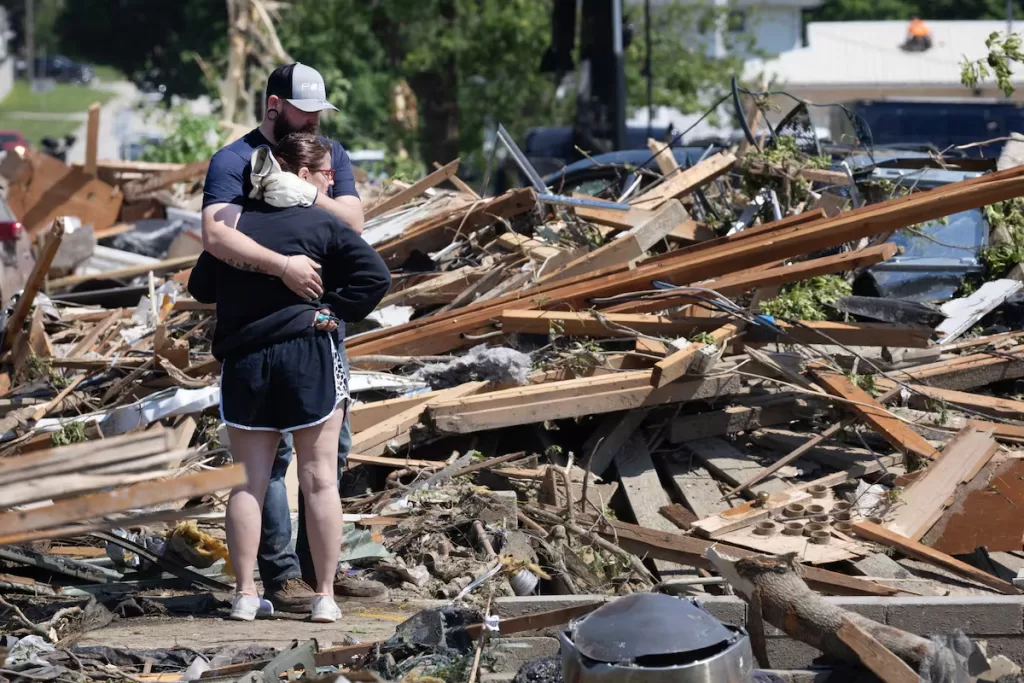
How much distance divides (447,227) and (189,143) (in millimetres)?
12557

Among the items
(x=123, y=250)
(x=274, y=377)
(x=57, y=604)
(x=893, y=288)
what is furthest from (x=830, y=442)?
(x=123, y=250)

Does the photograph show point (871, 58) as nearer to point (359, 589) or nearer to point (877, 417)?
point (877, 417)

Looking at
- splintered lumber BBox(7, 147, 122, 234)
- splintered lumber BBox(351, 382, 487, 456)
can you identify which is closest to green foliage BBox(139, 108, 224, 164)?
splintered lumber BBox(7, 147, 122, 234)

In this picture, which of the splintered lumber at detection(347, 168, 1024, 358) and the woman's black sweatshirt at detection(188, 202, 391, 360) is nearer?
the woman's black sweatshirt at detection(188, 202, 391, 360)

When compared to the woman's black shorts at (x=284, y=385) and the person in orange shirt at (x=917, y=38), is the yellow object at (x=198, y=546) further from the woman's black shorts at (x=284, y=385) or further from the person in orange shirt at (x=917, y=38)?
the person in orange shirt at (x=917, y=38)

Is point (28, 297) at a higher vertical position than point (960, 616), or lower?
higher

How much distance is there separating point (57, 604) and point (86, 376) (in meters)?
2.55

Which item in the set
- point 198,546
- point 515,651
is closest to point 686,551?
point 515,651

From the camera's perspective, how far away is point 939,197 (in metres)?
6.27

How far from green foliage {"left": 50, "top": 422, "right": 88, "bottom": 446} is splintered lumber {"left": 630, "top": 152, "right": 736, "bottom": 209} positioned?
3715 mm

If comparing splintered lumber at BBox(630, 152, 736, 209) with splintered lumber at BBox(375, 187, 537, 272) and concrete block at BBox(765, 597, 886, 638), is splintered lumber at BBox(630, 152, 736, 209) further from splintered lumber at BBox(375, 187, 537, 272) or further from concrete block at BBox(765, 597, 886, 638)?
concrete block at BBox(765, 597, 886, 638)

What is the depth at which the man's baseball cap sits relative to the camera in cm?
463

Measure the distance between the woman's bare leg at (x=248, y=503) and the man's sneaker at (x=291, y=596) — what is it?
0.58 ft

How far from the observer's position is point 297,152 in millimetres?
4637
